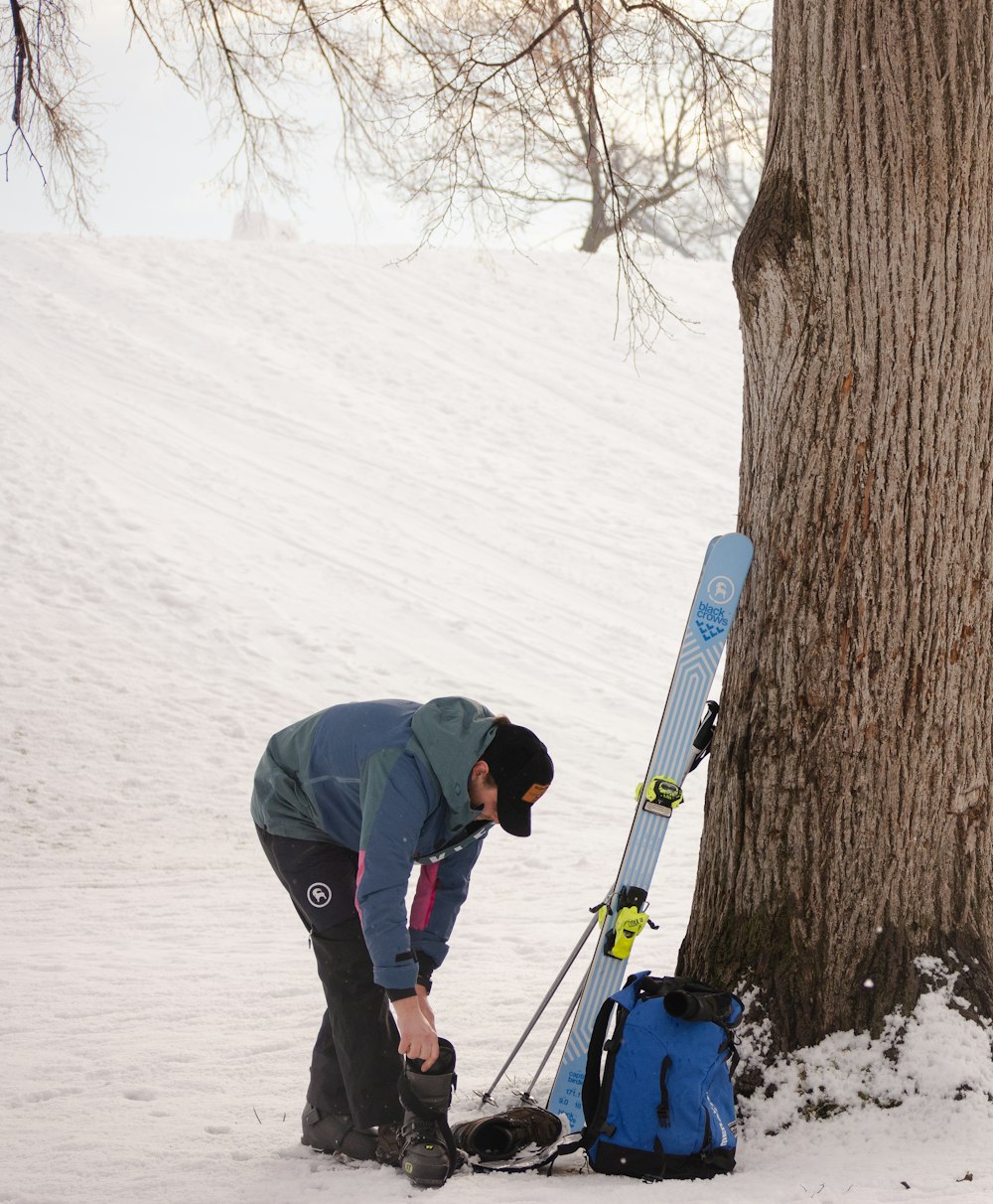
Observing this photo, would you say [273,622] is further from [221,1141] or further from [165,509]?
[221,1141]

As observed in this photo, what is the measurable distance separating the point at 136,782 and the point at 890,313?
21.5 feet

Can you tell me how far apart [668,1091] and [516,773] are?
2.71 feet

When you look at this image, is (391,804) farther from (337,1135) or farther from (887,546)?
(887,546)

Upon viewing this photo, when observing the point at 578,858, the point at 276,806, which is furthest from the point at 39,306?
the point at 276,806

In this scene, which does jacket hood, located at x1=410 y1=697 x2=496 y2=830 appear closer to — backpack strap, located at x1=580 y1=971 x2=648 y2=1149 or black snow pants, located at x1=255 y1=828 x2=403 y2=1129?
black snow pants, located at x1=255 y1=828 x2=403 y2=1129

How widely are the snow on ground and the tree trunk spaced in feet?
0.91

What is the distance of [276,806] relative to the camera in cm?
306

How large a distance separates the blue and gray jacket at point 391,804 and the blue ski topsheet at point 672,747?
18.2 inches

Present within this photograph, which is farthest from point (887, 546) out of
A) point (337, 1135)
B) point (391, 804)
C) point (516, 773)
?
point (337, 1135)

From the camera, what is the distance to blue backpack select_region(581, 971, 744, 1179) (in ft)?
8.87

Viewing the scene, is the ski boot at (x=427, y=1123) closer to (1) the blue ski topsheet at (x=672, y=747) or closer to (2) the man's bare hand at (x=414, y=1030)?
(2) the man's bare hand at (x=414, y=1030)

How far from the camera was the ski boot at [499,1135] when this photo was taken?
2.93m

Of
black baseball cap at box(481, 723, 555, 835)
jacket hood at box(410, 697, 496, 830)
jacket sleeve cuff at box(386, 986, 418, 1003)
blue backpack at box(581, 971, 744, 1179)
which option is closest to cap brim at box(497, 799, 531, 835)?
black baseball cap at box(481, 723, 555, 835)

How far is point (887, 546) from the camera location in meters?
2.96
